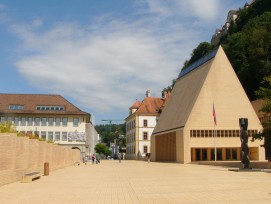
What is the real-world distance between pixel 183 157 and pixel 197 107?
747cm

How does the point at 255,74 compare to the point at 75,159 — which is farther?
the point at 255,74

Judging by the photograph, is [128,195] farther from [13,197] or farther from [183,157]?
[183,157]

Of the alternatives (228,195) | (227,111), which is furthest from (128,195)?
(227,111)

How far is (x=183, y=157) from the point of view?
54.7m

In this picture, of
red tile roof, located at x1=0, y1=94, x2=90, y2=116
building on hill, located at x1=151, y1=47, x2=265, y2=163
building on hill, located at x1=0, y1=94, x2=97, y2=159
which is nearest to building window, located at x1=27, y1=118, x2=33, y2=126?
building on hill, located at x1=0, y1=94, x2=97, y2=159

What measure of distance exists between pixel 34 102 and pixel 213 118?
4214cm

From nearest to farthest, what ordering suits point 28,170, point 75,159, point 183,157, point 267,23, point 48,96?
point 28,170 → point 183,157 → point 75,159 → point 267,23 → point 48,96

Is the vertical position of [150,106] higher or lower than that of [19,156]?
higher

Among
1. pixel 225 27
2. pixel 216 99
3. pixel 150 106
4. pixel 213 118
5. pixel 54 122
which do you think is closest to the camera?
pixel 213 118

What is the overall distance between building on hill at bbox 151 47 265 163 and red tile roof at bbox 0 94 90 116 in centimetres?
2807

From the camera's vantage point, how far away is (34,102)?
83.4 meters

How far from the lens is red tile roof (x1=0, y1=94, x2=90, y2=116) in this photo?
265 ft

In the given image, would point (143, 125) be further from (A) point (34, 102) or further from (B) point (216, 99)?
(B) point (216, 99)

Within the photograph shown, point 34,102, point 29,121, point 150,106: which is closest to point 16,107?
point 34,102
